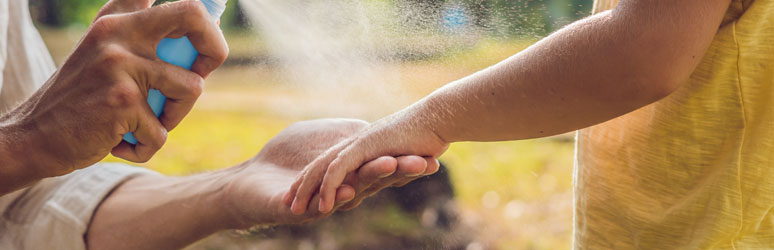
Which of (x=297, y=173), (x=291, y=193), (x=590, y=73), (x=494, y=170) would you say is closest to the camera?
(x=590, y=73)

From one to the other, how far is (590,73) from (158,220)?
2.72 ft

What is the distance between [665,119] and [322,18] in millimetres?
679

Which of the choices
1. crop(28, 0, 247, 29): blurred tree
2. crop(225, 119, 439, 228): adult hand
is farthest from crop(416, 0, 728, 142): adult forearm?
crop(28, 0, 247, 29): blurred tree

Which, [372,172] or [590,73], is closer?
[590,73]

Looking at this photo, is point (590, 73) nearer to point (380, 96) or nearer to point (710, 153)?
point (710, 153)

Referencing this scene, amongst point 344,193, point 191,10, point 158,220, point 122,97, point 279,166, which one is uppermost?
point 191,10

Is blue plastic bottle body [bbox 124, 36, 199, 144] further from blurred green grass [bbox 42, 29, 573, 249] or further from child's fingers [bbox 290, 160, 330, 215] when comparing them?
blurred green grass [bbox 42, 29, 573, 249]

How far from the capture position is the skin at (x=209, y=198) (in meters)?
1.05

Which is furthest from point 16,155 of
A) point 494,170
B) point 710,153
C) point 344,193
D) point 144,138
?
point 494,170

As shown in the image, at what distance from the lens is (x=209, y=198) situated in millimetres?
1188

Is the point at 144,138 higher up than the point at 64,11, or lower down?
higher up

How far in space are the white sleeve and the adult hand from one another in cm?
27

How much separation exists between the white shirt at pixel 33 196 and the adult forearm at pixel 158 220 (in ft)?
0.10

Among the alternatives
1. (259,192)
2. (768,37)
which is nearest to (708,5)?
(768,37)
